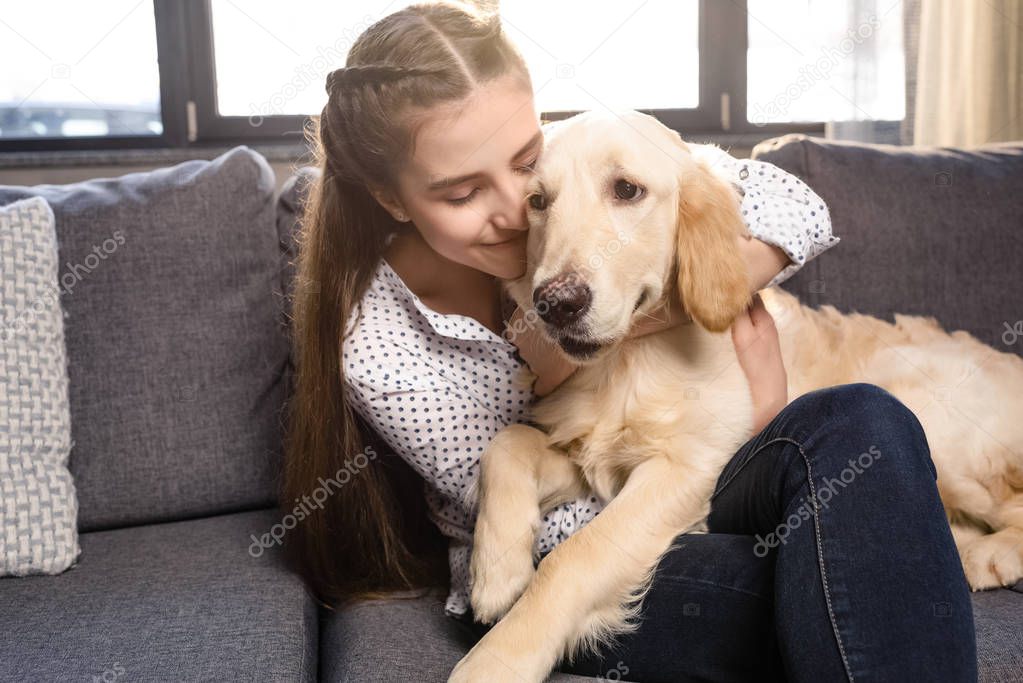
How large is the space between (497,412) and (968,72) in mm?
2378

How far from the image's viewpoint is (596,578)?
1.29 meters

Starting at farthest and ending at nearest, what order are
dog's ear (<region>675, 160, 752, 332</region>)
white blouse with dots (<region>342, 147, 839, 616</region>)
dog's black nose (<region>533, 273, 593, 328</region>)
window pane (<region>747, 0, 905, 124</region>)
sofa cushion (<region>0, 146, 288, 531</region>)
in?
window pane (<region>747, 0, 905, 124</region>), sofa cushion (<region>0, 146, 288, 531</region>), white blouse with dots (<region>342, 147, 839, 616</region>), dog's ear (<region>675, 160, 752, 332</region>), dog's black nose (<region>533, 273, 593, 328</region>)

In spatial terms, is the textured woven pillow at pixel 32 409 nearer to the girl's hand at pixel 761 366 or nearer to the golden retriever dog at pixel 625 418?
the golden retriever dog at pixel 625 418

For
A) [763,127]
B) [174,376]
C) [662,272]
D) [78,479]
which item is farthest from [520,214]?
[763,127]

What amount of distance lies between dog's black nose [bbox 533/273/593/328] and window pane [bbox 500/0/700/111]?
2117 mm

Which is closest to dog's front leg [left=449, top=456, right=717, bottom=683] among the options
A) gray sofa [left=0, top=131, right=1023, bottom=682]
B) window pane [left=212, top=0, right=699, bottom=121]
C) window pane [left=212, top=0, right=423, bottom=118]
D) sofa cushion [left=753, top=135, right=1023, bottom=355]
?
gray sofa [left=0, top=131, right=1023, bottom=682]

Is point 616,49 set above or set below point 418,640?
above

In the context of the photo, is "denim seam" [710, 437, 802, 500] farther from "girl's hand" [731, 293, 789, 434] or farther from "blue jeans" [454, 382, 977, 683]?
"girl's hand" [731, 293, 789, 434]

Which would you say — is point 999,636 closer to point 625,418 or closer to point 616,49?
point 625,418

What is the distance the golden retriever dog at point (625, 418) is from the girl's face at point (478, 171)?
42 millimetres

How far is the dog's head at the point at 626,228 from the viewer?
1.31 metres

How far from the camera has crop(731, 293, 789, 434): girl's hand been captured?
1.57 m

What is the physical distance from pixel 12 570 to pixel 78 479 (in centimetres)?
27

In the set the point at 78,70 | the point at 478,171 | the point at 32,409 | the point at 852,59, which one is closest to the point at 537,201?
the point at 478,171
